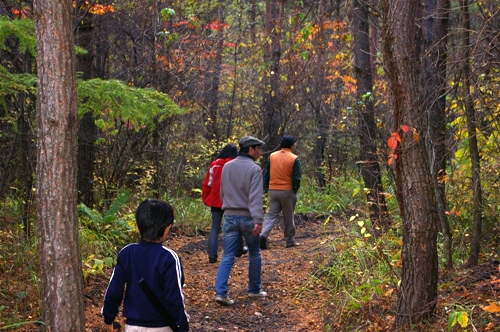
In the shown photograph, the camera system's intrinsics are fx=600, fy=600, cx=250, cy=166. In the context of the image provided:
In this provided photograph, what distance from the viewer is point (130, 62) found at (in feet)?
43.8

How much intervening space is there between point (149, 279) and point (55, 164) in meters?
1.75

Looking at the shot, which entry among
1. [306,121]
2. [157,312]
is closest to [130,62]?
[306,121]

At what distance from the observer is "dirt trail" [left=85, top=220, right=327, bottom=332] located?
730cm

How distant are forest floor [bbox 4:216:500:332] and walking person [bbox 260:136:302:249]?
27.8 inches

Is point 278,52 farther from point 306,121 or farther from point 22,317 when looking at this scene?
point 22,317

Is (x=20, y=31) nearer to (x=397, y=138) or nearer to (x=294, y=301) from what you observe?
(x=397, y=138)

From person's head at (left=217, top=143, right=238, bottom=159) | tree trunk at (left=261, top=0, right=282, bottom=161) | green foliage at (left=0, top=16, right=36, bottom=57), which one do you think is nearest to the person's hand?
person's head at (left=217, top=143, right=238, bottom=159)

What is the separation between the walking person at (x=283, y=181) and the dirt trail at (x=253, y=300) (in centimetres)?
70

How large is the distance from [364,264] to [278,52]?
10911 mm

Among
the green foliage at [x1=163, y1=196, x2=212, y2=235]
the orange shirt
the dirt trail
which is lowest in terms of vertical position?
the dirt trail

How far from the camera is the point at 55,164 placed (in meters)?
5.26

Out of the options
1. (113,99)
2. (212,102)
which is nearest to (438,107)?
(113,99)

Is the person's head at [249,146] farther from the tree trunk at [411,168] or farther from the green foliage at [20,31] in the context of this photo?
the green foliage at [20,31]

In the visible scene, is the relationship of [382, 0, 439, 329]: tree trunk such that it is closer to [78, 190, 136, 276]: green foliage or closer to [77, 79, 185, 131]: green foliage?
[77, 79, 185, 131]: green foliage
